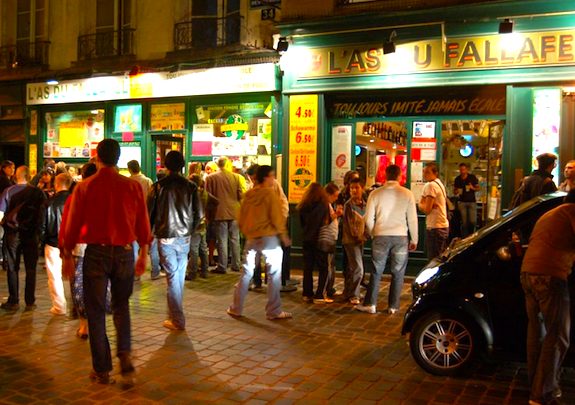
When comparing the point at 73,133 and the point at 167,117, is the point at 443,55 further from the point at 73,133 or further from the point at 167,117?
the point at 73,133

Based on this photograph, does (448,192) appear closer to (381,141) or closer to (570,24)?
(381,141)

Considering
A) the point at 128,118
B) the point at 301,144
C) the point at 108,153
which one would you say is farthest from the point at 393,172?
the point at 128,118

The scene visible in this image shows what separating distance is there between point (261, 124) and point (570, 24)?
19.4 feet

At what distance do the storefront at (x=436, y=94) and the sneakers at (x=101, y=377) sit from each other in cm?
662

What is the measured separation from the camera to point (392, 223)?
313 inches

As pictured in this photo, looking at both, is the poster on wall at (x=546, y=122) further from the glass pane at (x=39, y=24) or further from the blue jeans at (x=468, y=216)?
→ the glass pane at (x=39, y=24)

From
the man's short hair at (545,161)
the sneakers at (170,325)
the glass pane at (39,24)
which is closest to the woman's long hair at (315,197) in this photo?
the sneakers at (170,325)

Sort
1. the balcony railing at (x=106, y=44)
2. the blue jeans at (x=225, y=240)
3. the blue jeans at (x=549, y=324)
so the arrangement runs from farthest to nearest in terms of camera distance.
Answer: the balcony railing at (x=106, y=44), the blue jeans at (x=225, y=240), the blue jeans at (x=549, y=324)

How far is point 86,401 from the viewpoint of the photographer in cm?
497

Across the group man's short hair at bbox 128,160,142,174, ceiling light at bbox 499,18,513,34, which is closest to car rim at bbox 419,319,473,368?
ceiling light at bbox 499,18,513,34

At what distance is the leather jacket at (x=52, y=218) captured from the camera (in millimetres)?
7582

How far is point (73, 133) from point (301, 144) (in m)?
6.80

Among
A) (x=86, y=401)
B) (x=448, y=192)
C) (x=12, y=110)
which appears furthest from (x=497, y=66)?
(x=12, y=110)

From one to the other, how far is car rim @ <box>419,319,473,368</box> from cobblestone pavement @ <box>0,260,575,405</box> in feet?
0.56
